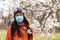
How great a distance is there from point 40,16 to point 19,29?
221 millimetres

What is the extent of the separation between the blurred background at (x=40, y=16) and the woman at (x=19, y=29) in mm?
75

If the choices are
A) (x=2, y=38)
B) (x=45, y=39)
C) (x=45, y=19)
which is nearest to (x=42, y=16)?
(x=45, y=19)

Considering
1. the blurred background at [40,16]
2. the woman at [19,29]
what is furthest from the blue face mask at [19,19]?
the blurred background at [40,16]

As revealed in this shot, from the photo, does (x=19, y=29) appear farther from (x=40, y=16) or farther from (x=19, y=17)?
(x=40, y=16)

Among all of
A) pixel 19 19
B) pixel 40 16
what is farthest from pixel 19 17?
pixel 40 16

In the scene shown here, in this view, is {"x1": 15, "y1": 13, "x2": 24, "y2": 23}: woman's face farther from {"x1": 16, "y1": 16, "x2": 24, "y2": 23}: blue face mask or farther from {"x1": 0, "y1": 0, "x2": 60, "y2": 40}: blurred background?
{"x1": 0, "y1": 0, "x2": 60, "y2": 40}: blurred background

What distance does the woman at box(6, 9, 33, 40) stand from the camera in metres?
2.19

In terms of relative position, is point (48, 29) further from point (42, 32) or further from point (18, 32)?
point (18, 32)

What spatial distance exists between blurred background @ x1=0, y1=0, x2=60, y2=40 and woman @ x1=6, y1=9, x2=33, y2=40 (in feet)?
0.25

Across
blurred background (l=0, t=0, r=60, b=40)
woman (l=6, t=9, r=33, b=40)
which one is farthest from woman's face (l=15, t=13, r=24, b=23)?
blurred background (l=0, t=0, r=60, b=40)

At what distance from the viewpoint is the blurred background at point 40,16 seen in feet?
7.50

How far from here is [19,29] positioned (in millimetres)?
2221

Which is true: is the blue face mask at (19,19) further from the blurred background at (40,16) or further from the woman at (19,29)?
the blurred background at (40,16)

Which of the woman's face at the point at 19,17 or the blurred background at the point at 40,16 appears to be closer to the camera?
the woman's face at the point at 19,17
